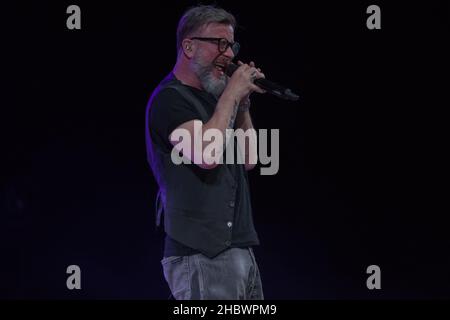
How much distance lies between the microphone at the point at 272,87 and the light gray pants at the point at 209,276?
44 cm

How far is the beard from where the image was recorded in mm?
1906

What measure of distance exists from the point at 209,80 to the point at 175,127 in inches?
8.9

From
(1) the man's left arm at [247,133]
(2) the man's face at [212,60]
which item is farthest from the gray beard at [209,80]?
(1) the man's left arm at [247,133]

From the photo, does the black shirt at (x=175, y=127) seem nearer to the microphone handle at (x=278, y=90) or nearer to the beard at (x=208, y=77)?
the beard at (x=208, y=77)

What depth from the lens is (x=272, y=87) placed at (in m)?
1.81

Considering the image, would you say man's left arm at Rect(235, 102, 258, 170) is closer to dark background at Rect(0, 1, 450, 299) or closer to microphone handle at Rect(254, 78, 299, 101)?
microphone handle at Rect(254, 78, 299, 101)

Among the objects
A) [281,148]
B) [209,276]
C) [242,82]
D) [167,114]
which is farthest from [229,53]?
[281,148]

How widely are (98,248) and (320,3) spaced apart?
157 centimetres

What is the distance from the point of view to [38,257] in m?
3.05

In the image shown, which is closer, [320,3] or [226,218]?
[226,218]

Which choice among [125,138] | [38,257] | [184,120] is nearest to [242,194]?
[184,120]

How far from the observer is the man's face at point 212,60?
191 centimetres
